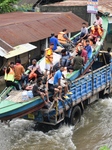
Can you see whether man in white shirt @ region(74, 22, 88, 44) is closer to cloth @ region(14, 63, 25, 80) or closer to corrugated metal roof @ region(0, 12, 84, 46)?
corrugated metal roof @ region(0, 12, 84, 46)

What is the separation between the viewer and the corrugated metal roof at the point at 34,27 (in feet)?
54.1

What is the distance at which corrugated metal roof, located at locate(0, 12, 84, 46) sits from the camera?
16500mm

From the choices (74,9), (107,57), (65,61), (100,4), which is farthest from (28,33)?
(100,4)

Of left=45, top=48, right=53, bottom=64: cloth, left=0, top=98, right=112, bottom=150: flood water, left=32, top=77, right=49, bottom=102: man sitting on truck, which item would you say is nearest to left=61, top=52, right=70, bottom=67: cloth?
left=45, top=48, right=53, bottom=64: cloth

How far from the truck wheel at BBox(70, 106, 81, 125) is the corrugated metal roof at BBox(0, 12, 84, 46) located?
21.3ft

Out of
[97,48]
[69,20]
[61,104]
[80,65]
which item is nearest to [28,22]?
[69,20]

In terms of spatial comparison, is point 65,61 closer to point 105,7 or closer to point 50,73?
point 50,73

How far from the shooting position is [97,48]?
12.9m

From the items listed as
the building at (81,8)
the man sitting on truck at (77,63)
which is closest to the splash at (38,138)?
the man sitting on truck at (77,63)

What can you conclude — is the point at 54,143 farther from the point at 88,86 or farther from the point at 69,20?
the point at 69,20

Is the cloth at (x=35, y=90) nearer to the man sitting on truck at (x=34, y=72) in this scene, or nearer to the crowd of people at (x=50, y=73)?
the crowd of people at (x=50, y=73)

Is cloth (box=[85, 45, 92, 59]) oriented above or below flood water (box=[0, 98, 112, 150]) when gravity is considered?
above

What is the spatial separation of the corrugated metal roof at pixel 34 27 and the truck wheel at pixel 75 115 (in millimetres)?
6482

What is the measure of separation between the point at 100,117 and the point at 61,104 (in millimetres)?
2386
